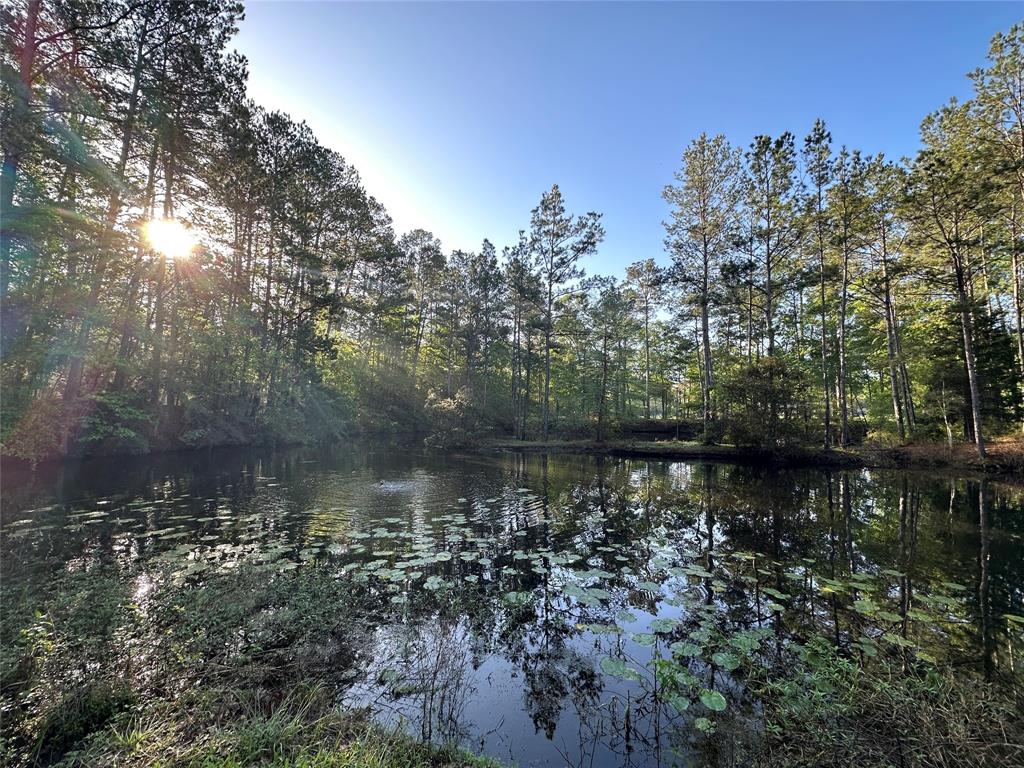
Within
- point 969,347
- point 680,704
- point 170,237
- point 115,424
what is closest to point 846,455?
point 969,347

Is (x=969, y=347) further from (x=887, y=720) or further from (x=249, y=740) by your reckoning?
(x=249, y=740)

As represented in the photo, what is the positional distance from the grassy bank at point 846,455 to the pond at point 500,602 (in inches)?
274

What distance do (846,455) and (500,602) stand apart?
20.2m

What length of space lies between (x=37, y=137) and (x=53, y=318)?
14.0 ft

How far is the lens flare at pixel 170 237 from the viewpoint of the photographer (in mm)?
14795

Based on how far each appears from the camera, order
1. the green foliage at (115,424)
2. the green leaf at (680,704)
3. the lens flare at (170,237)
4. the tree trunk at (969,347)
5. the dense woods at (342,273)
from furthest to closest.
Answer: the lens flare at (170,237) → the tree trunk at (969,347) → the green foliage at (115,424) → the dense woods at (342,273) → the green leaf at (680,704)

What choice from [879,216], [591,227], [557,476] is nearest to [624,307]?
[591,227]

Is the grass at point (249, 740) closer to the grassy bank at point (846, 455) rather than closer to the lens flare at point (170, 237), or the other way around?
the lens flare at point (170, 237)

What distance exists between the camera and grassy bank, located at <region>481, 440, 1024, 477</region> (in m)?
14.9

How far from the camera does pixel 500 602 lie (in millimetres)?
5074

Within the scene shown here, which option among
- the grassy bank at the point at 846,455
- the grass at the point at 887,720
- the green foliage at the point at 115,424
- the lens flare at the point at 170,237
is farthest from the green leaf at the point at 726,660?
the lens flare at the point at 170,237

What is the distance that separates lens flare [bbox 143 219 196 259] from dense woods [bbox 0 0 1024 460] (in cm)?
19

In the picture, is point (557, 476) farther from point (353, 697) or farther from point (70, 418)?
point (70, 418)

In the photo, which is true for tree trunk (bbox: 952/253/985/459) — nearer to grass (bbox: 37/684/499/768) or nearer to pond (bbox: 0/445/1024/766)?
pond (bbox: 0/445/1024/766)
